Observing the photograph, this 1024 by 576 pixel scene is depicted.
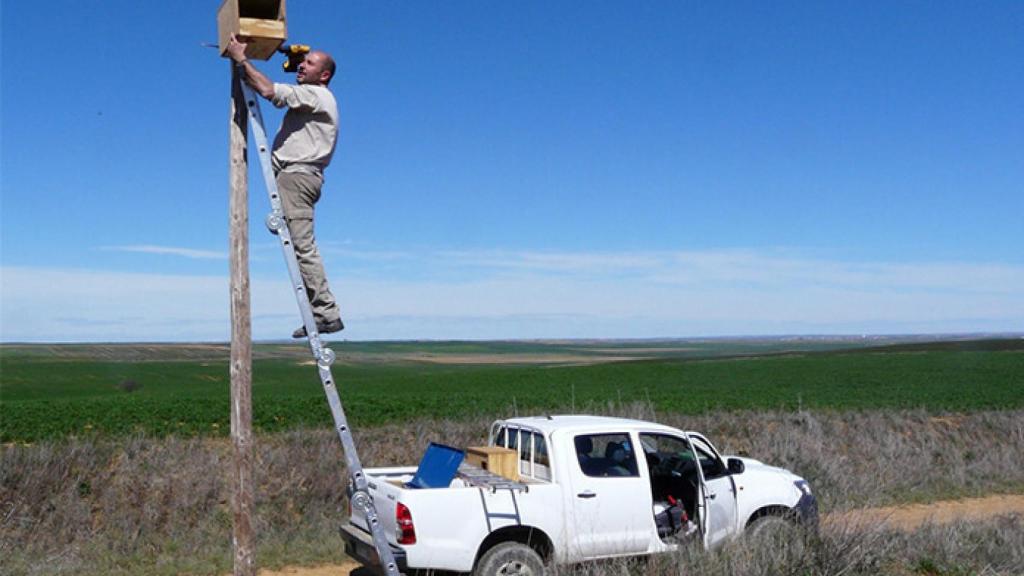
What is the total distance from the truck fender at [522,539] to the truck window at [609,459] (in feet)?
2.54

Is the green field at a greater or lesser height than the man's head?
lesser

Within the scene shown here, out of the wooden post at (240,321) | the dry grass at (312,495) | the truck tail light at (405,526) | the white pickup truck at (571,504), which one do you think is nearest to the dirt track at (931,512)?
the dry grass at (312,495)

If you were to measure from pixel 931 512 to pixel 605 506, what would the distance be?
6.32m

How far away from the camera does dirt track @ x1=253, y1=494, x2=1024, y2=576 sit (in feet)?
37.8

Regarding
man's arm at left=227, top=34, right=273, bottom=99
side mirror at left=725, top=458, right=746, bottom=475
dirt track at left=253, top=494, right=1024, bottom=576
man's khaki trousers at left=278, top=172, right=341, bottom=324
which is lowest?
dirt track at left=253, top=494, right=1024, bottom=576

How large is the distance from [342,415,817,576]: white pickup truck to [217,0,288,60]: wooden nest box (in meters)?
4.11

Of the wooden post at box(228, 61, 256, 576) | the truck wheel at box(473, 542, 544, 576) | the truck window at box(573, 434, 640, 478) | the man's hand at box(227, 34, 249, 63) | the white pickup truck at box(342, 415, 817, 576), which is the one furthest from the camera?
the truck window at box(573, 434, 640, 478)

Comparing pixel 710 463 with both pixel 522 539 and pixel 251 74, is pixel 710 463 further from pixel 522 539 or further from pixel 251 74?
pixel 251 74

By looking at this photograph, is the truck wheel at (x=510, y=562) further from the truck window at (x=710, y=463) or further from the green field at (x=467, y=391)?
the green field at (x=467, y=391)

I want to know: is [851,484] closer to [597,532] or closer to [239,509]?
[597,532]

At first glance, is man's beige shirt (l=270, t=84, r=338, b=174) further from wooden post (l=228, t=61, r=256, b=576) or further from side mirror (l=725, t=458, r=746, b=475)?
side mirror (l=725, t=458, r=746, b=475)

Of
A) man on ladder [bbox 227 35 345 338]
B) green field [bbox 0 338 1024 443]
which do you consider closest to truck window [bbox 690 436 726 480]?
man on ladder [bbox 227 35 345 338]

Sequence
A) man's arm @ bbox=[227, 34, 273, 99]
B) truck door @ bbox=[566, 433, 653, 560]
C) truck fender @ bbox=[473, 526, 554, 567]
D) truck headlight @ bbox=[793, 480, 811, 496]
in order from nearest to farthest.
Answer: man's arm @ bbox=[227, 34, 273, 99], truck fender @ bbox=[473, 526, 554, 567], truck door @ bbox=[566, 433, 653, 560], truck headlight @ bbox=[793, 480, 811, 496]

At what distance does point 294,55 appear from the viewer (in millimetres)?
6824
